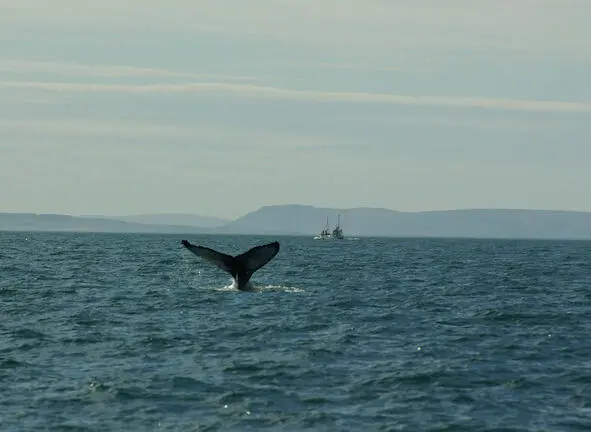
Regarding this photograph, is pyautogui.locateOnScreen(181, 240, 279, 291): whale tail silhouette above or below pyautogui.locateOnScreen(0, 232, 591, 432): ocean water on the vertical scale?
above

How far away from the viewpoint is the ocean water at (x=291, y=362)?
15641mm

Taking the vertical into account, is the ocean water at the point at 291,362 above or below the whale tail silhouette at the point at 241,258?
below

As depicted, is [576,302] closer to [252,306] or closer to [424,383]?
[252,306]

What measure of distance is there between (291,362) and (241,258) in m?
11.7

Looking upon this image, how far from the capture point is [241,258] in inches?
1246

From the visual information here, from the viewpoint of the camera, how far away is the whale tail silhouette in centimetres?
2905

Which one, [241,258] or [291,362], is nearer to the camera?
[291,362]

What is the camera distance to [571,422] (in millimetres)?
15500

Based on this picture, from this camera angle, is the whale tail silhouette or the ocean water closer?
the ocean water

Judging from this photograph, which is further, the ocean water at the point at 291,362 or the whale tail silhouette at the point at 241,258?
the whale tail silhouette at the point at 241,258

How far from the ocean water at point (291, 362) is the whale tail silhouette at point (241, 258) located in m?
1.15

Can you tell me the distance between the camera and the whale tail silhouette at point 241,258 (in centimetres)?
2905

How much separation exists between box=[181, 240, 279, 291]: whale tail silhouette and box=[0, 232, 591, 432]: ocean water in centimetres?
115

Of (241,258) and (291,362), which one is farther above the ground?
(241,258)
